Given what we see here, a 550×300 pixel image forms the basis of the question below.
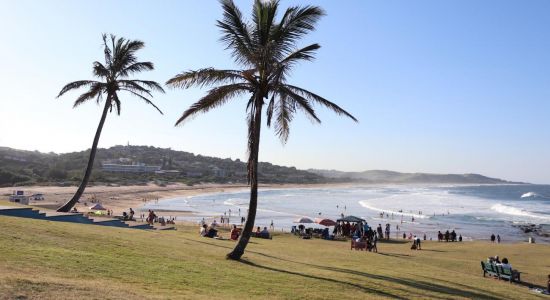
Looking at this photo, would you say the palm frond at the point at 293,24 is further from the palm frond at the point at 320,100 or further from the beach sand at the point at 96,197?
the beach sand at the point at 96,197

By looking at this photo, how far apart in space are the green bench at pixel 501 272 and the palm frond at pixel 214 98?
11516mm

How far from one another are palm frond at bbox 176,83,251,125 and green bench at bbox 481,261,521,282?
1152 cm

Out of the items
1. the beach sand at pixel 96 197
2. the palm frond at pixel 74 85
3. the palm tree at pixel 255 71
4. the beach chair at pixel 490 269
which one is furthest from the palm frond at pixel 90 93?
the beach sand at pixel 96 197

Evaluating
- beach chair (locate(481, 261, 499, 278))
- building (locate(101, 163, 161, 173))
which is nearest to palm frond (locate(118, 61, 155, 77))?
beach chair (locate(481, 261, 499, 278))

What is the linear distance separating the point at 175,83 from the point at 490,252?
2242 cm

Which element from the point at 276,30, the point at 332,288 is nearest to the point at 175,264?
the point at 332,288

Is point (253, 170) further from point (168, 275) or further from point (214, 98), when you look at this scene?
point (168, 275)

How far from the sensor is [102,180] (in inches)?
4286

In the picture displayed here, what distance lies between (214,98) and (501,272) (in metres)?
12.3

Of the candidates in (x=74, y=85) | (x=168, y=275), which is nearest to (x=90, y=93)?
(x=74, y=85)

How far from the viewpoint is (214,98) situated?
13.1 metres

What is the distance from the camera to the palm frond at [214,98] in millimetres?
13062

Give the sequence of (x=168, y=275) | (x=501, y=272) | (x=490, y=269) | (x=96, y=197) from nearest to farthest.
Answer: (x=168, y=275) → (x=501, y=272) → (x=490, y=269) → (x=96, y=197)

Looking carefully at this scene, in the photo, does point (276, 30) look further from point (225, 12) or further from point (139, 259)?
point (139, 259)
